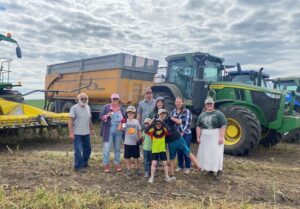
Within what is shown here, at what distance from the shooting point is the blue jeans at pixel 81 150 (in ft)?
20.4

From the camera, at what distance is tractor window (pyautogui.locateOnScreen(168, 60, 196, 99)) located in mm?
9578

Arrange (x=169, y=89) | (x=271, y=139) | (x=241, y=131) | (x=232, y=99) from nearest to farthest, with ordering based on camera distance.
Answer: (x=241, y=131)
(x=232, y=99)
(x=271, y=139)
(x=169, y=89)

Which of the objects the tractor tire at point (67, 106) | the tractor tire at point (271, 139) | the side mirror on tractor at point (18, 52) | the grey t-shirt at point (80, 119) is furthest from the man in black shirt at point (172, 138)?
the tractor tire at point (67, 106)

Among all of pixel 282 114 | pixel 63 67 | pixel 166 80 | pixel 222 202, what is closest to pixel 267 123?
pixel 282 114

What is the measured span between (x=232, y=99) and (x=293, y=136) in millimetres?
4129

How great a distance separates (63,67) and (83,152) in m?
8.75

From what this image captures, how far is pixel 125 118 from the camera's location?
622cm

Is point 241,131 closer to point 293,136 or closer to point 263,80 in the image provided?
point 263,80

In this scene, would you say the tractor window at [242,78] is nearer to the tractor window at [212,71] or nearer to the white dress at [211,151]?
the tractor window at [212,71]

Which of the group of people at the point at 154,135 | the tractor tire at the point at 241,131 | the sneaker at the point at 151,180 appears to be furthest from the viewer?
the tractor tire at the point at 241,131

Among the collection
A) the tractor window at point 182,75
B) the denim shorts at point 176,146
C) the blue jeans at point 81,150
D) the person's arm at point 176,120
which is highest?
the tractor window at point 182,75

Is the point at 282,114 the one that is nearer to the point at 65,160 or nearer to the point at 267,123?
the point at 267,123

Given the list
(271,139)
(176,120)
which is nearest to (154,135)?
(176,120)

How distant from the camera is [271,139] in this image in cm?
952
